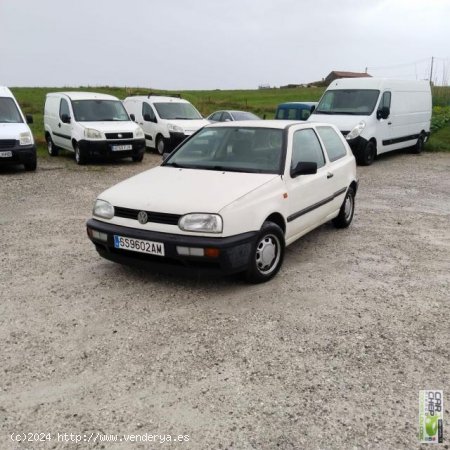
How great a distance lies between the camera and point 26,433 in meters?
2.79

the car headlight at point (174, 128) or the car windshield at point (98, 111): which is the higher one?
the car windshield at point (98, 111)

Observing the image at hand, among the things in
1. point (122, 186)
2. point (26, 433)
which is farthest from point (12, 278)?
point (26, 433)

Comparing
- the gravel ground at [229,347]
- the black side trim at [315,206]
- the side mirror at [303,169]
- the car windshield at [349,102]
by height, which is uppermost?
the car windshield at [349,102]

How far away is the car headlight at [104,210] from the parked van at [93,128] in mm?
8040

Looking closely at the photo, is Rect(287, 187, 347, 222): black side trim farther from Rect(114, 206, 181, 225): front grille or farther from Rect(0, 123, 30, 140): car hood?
Rect(0, 123, 30, 140): car hood

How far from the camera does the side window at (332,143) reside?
6328 millimetres

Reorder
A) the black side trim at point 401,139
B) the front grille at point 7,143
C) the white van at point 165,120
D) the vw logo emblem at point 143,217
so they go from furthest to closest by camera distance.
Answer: the white van at point 165,120 < the black side trim at point 401,139 < the front grille at point 7,143 < the vw logo emblem at point 143,217

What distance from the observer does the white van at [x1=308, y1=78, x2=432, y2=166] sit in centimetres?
1312

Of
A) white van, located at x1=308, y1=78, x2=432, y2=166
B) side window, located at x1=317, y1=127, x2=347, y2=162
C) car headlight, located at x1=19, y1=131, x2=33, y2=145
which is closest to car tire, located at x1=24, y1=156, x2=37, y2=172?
car headlight, located at x1=19, y1=131, x2=33, y2=145

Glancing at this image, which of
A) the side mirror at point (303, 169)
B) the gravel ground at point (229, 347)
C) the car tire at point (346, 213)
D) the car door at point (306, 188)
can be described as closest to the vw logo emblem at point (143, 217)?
the gravel ground at point (229, 347)

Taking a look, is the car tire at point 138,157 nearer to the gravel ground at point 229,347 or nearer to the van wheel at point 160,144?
the van wheel at point 160,144

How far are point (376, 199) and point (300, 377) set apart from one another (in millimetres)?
6692

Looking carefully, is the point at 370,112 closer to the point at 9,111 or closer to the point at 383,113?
the point at 383,113

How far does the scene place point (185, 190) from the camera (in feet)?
15.4
